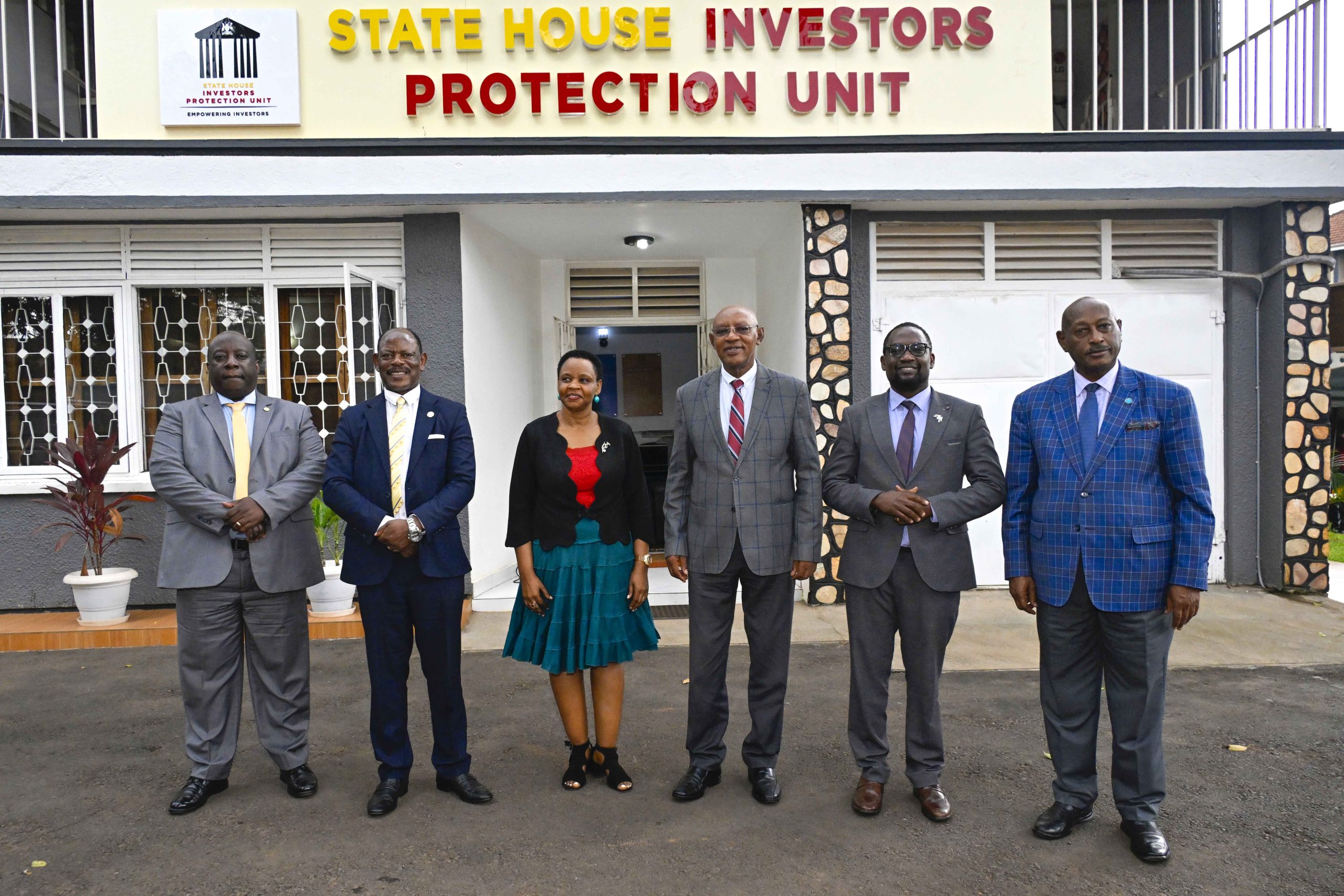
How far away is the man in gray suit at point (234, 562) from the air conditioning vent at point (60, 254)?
395 cm

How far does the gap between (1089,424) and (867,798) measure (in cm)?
157

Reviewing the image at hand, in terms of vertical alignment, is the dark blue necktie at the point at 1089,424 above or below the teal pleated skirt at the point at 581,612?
above

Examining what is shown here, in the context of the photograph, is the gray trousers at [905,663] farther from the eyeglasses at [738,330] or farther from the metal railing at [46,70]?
the metal railing at [46,70]

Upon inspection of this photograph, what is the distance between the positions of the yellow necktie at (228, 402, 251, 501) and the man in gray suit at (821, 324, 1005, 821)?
2.32m

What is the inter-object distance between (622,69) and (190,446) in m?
4.23

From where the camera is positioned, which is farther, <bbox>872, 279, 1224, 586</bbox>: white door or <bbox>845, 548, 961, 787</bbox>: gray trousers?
<bbox>872, 279, 1224, 586</bbox>: white door

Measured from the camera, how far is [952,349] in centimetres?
700

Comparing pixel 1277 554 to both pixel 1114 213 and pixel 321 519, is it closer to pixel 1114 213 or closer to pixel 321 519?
pixel 1114 213

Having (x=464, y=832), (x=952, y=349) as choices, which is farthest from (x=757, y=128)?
(x=464, y=832)

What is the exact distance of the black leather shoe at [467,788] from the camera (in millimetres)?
3430

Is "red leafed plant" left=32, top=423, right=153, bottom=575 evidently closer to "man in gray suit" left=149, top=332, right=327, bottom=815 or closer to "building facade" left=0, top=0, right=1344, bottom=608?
"building facade" left=0, top=0, right=1344, bottom=608

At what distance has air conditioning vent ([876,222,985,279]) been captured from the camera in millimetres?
6930

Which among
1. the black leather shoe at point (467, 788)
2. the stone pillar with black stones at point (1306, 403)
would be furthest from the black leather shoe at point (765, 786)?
the stone pillar with black stones at point (1306, 403)

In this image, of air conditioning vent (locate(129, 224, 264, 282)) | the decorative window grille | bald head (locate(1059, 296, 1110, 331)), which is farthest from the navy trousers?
the decorative window grille
